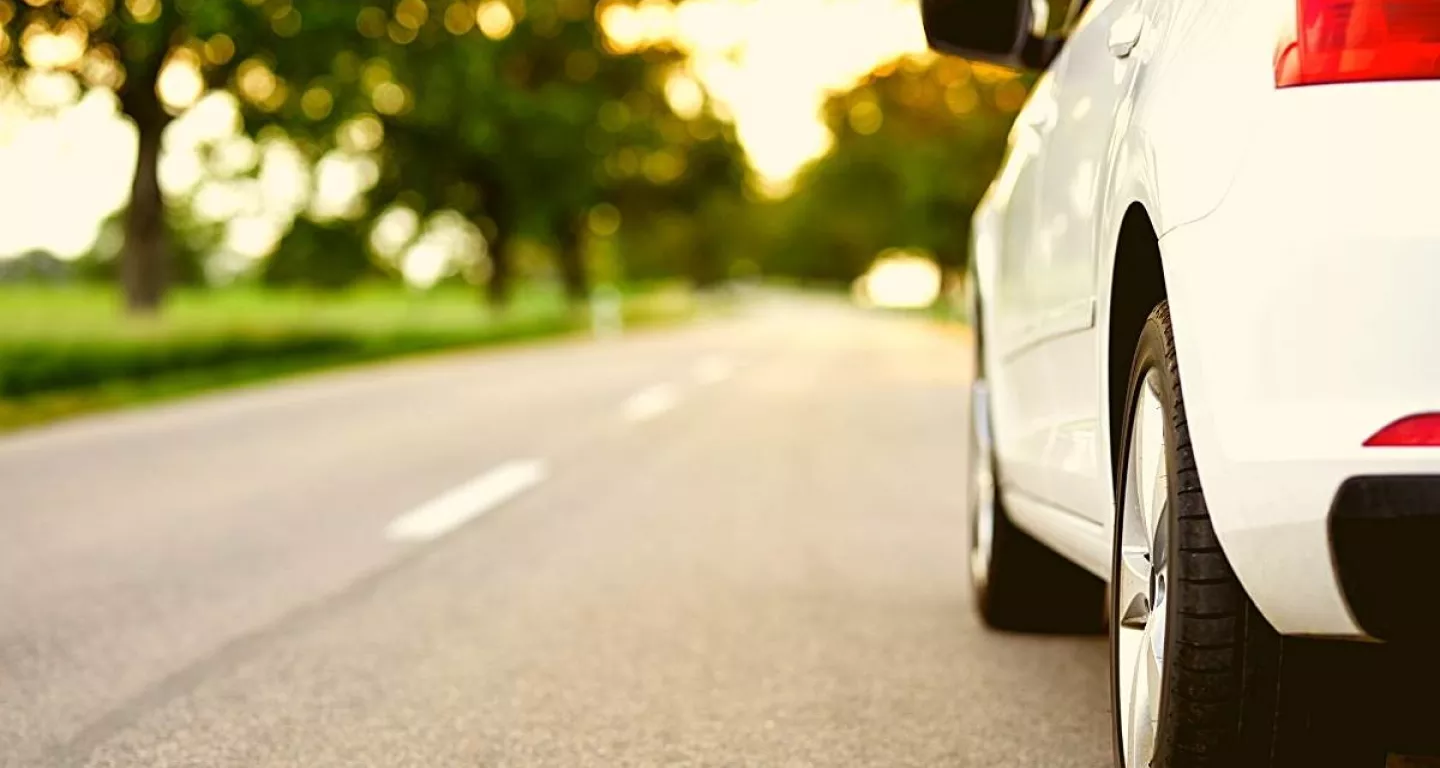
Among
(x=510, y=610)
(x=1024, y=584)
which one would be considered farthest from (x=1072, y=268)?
(x=510, y=610)

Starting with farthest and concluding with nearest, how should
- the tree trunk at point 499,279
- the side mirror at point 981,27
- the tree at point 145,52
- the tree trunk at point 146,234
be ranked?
the tree trunk at point 499,279 → the tree trunk at point 146,234 → the tree at point 145,52 → the side mirror at point 981,27

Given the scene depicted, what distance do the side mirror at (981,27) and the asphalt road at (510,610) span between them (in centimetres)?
145

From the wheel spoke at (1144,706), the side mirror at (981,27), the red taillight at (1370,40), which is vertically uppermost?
the side mirror at (981,27)

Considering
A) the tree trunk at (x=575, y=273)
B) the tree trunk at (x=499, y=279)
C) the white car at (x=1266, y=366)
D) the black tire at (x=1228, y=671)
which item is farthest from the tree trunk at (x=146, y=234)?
the black tire at (x=1228, y=671)

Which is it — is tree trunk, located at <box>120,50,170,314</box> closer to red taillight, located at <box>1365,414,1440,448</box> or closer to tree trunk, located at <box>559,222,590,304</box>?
tree trunk, located at <box>559,222,590,304</box>

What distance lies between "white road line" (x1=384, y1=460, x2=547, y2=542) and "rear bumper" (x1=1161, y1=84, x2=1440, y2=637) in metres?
4.88

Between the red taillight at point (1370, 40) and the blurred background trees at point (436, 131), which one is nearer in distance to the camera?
the red taillight at point (1370, 40)

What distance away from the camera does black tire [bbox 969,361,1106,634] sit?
4.72 m

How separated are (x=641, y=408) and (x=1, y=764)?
10.5 metres

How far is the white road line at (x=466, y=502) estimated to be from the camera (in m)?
6.96

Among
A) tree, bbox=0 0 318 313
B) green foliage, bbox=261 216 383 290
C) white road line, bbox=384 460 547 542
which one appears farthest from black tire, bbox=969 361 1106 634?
green foliage, bbox=261 216 383 290

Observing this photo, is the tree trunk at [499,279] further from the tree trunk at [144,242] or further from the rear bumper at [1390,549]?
the rear bumper at [1390,549]

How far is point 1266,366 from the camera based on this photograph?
6.98ft

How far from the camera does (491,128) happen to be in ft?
101
